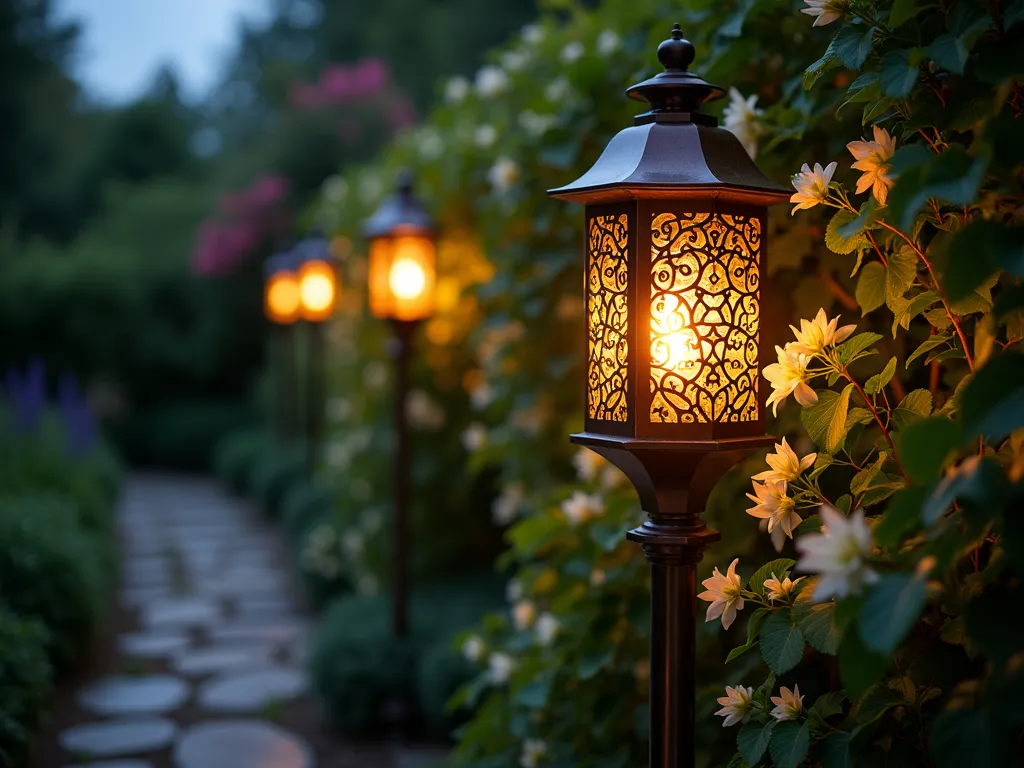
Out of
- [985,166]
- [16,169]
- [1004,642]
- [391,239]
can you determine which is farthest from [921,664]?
[16,169]

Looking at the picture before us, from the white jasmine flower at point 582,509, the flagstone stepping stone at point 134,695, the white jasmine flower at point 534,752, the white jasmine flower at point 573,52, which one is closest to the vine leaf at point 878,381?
the white jasmine flower at point 582,509

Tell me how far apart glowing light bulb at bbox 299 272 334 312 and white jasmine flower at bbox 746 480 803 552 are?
524cm

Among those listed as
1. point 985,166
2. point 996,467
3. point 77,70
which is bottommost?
point 996,467

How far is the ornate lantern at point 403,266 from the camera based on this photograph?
11.6 feet

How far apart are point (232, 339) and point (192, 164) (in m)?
8.41

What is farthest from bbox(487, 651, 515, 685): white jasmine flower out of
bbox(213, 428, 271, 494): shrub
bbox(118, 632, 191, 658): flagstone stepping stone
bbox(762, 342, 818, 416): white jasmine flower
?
bbox(213, 428, 271, 494): shrub

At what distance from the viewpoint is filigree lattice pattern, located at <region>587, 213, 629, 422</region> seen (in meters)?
1.32

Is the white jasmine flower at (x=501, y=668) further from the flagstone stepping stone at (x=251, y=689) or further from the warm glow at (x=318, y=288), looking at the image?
the warm glow at (x=318, y=288)

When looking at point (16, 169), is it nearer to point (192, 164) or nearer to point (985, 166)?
point (192, 164)

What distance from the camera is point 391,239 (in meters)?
3.57

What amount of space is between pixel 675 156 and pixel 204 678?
370cm

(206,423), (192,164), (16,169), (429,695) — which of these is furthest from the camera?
(192,164)

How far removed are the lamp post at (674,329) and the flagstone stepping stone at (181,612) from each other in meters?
4.31

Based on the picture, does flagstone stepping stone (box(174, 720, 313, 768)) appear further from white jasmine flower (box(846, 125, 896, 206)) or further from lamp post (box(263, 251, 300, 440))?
lamp post (box(263, 251, 300, 440))
